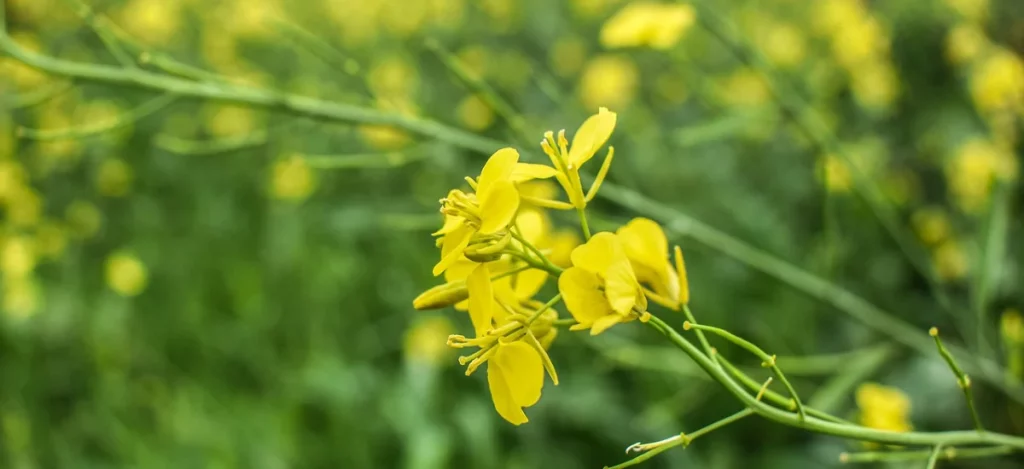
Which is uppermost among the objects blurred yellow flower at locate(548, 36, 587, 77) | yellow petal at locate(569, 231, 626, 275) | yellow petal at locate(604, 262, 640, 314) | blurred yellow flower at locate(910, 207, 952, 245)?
blurred yellow flower at locate(548, 36, 587, 77)

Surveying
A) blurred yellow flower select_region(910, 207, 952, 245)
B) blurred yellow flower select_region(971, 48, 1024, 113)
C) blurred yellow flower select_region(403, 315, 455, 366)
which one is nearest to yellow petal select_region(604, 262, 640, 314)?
blurred yellow flower select_region(403, 315, 455, 366)

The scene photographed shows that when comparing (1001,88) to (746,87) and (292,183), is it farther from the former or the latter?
(292,183)

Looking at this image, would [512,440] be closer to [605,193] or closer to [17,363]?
[605,193]

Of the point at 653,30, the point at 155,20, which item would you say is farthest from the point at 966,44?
the point at 155,20

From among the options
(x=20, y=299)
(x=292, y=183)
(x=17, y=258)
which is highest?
(x=292, y=183)

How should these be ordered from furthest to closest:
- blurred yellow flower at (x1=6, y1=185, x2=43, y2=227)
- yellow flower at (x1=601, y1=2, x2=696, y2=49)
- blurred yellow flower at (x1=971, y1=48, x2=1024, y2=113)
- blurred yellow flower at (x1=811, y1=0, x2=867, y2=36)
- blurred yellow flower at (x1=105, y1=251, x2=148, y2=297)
→ 1. blurred yellow flower at (x1=811, y1=0, x2=867, y2=36)
2. blurred yellow flower at (x1=6, y1=185, x2=43, y2=227)
3. blurred yellow flower at (x1=105, y1=251, x2=148, y2=297)
4. blurred yellow flower at (x1=971, y1=48, x2=1024, y2=113)
5. yellow flower at (x1=601, y1=2, x2=696, y2=49)

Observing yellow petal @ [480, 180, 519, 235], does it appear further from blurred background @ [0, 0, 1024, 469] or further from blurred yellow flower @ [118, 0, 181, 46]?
blurred yellow flower @ [118, 0, 181, 46]
